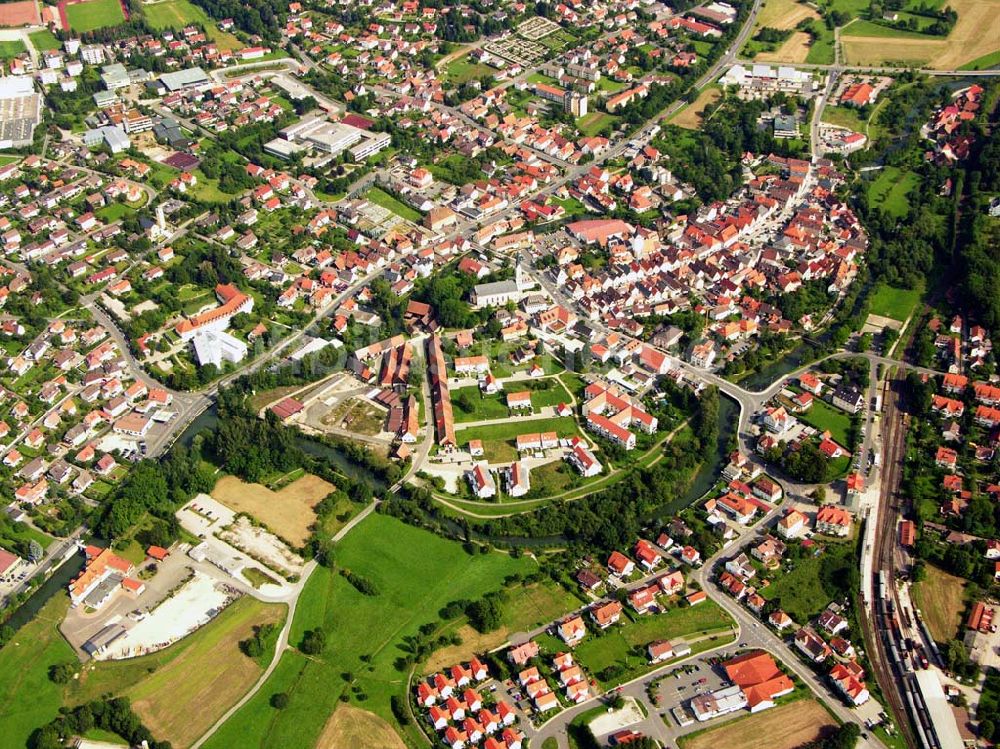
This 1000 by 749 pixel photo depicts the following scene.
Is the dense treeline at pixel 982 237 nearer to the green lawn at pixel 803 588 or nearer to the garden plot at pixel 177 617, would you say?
the green lawn at pixel 803 588

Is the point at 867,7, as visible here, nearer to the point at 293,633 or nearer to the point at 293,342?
the point at 293,342

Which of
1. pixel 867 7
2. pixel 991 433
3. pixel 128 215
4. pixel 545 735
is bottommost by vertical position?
pixel 545 735

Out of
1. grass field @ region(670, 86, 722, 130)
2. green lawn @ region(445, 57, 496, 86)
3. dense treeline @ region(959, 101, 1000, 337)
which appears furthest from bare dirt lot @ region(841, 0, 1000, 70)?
green lawn @ region(445, 57, 496, 86)

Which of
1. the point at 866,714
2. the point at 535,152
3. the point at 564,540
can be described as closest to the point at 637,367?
the point at 564,540

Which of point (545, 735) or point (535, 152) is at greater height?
point (535, 152)

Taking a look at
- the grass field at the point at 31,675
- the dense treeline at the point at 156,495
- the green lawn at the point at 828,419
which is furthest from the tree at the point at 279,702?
the green lawn at the point at 828,419

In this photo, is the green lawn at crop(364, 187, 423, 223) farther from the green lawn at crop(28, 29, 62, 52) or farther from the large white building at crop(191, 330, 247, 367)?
the green lawn at crop(28, 29, 62, 52)
